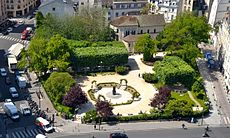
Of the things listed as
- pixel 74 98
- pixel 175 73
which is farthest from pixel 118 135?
pixel 175 73

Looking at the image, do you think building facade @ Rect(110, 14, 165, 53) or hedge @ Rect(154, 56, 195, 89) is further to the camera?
building facade @ Rect(110, 14, 165, 53)

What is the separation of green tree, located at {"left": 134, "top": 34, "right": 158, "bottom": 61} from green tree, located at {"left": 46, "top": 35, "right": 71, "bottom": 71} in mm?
22960

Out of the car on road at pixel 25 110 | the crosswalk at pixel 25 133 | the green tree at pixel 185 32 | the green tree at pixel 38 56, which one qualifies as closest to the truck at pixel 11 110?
the car on road at pixel 25 110

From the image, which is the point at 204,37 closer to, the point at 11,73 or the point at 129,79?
the point at 129,79

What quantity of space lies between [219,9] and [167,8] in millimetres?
17356

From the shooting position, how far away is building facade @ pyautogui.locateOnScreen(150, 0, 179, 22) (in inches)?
5655

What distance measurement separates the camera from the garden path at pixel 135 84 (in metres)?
97.9

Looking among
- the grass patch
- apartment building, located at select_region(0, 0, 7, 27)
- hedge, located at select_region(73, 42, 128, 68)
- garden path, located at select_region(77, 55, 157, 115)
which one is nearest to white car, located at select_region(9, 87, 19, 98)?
garden path, located at select_region(77, 55, 157, 115)

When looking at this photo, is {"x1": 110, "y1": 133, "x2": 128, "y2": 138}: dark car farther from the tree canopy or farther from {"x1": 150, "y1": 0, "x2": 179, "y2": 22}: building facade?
{"x1": 150, "y1": 0, "x2": 179, "y2": 22}: building facade

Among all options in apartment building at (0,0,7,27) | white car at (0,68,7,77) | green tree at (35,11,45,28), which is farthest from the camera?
apartment building at (0,0,7,27)

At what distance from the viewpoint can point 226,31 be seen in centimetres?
11950

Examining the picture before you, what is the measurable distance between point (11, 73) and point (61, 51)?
52.5 ft

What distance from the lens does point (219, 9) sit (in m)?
141

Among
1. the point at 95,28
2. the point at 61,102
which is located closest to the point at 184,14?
the point at 95,28
